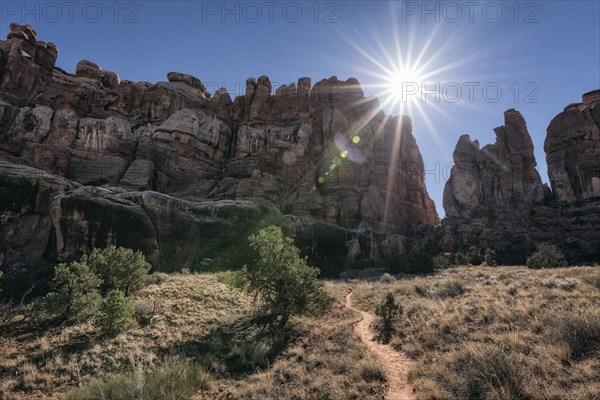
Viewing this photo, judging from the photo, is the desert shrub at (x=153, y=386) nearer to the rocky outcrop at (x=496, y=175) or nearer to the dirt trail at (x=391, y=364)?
the dirt trail at (x=391, y=364)

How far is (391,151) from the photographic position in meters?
64.9

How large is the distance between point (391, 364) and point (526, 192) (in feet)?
198

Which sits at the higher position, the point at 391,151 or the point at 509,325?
the point at 391,151

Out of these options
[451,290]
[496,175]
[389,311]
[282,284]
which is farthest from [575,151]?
[282,284]

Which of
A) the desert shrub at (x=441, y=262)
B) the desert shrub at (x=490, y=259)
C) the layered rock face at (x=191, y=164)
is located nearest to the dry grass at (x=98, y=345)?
the layered rock face at (x=191, y=164)

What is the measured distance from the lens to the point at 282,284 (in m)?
18.0

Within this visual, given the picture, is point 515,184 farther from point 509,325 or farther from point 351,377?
point 351,377

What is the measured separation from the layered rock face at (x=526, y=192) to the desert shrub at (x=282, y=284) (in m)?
38.8

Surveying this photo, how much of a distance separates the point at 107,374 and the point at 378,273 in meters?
34.4

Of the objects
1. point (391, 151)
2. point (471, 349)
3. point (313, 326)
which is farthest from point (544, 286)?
point (391, 151)

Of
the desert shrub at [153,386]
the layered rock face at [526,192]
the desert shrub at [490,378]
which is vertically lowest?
the desert shrub at [153,386]

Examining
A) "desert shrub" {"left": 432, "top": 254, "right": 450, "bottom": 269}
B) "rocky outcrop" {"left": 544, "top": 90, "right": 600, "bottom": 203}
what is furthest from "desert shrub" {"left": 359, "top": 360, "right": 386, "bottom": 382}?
"rocky outcrop" {"left": 544, "top": 90, "right": 600, "bottom": 203}

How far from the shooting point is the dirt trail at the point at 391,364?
943 cm

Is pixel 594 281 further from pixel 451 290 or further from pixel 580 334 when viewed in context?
pixel 580 334
